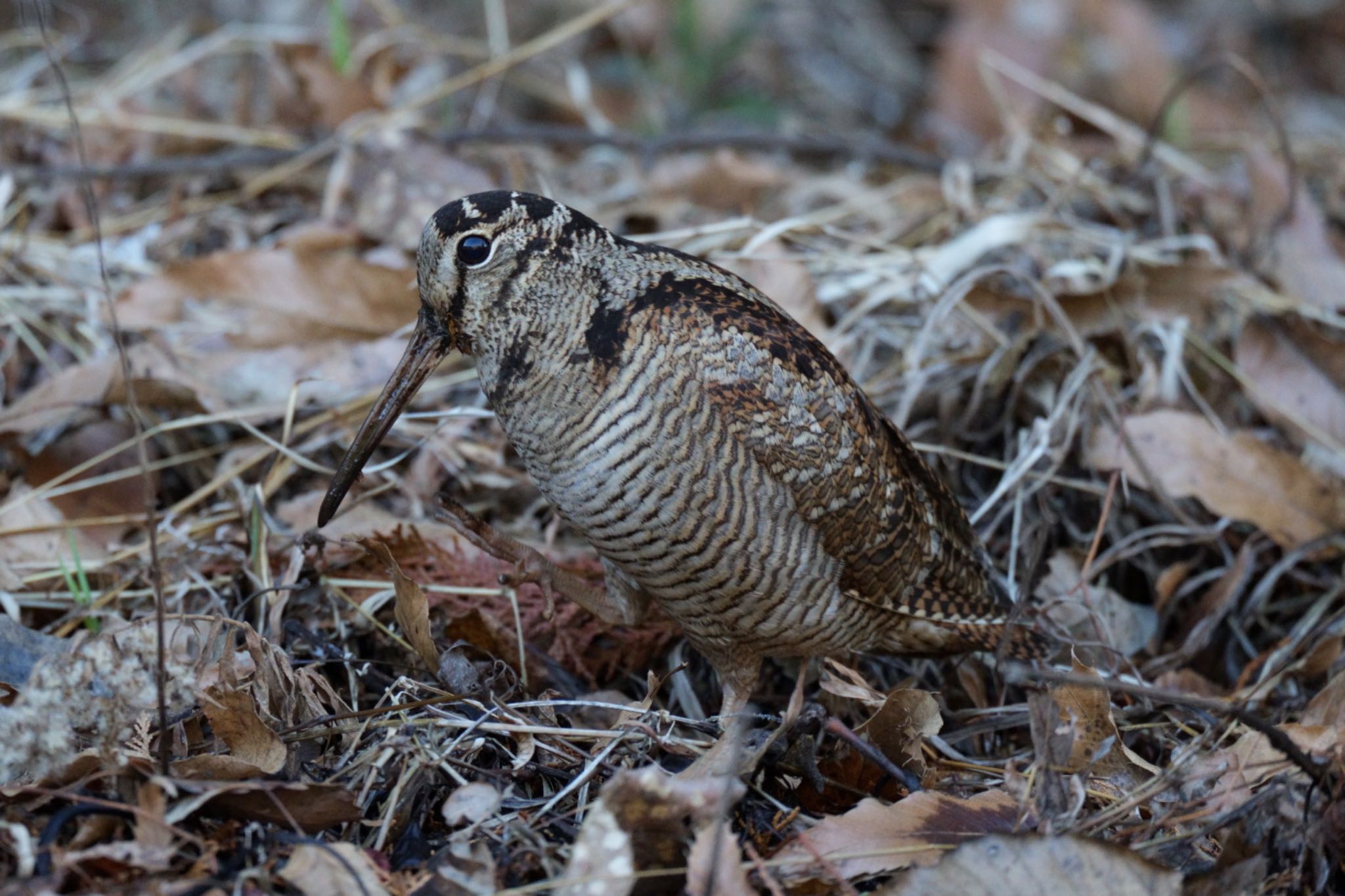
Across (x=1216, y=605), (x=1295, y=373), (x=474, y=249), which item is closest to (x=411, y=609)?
(x=474, y=249)

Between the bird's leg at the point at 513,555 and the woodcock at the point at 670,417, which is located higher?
the woodcock at the point at 670,417

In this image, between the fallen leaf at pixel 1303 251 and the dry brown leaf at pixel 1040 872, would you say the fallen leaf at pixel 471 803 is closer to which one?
the dry brown leaf at pixel 1040 872

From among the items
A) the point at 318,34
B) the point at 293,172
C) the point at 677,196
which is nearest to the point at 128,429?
the point at 293,172

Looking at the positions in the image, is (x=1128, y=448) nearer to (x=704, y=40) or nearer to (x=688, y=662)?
(x=688, y=662)

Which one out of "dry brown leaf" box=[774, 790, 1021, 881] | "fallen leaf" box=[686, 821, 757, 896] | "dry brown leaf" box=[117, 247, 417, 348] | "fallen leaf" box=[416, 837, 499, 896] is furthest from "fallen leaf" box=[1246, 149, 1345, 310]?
"fallen leaf" box=[416, 837, 499, 896]

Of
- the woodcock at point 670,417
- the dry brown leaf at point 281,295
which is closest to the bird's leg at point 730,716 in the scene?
the woodcock at point 670,417

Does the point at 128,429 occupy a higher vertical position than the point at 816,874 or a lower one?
higher
